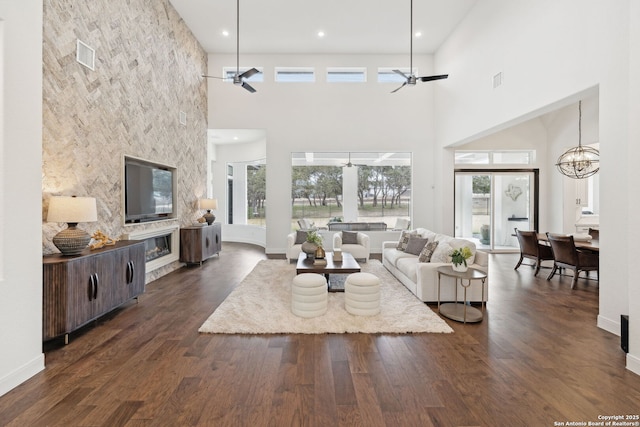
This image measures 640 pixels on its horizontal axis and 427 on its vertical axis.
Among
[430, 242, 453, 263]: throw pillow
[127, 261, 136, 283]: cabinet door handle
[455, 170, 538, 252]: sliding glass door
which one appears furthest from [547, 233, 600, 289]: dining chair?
[127, 261, 136, 283]: cabinet door handle

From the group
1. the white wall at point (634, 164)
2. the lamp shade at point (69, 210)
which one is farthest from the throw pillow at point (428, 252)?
the lamp shade at point (69, 210)

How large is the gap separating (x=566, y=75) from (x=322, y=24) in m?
5.05

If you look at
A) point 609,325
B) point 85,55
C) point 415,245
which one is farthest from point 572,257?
point 85,55

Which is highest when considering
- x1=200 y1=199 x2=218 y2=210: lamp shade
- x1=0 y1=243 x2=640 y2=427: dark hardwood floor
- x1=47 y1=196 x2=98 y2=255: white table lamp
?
x1=200 y1=199 x2=218 y2=210: lamp shade

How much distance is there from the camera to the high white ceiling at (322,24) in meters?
6.24

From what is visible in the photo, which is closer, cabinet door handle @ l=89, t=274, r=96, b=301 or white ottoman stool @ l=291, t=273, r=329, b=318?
cabinet door handle @ l=89, t=274, r=96, b=301

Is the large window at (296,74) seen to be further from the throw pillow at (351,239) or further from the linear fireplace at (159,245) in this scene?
the linear fireplace at (159,245)

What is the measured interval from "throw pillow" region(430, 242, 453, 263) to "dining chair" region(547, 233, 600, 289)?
7.61ft

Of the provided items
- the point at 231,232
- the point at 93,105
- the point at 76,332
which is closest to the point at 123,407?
the point at 76,332

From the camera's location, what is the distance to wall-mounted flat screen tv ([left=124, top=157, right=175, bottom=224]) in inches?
188

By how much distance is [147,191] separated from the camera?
5.30 m

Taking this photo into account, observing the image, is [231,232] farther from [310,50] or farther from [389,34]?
[389,34]

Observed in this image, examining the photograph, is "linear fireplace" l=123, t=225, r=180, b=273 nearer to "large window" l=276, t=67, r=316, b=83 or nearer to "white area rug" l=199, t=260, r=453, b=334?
"white area rug" l=199, t=260, r=453, b=334

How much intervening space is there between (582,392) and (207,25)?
8.66 meters
